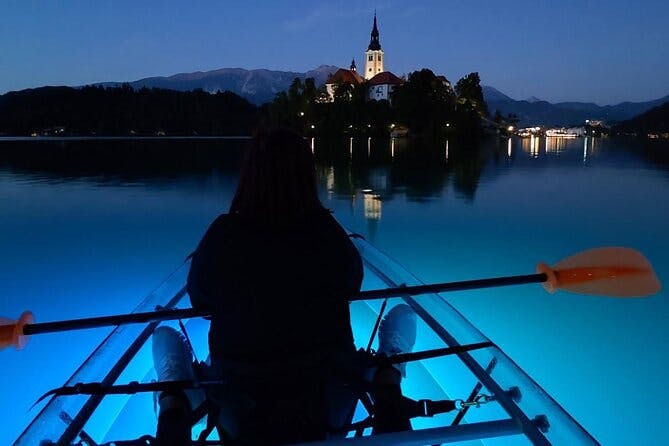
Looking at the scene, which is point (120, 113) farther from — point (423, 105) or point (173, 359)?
point (173, 359)

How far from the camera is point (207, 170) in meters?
19.0

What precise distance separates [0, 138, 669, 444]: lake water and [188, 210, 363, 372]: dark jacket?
2.16 m

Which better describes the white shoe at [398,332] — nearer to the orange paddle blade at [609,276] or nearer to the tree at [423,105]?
the orange paddle blade at [609,276]

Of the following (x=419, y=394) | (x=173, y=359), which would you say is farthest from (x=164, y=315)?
(x=419, y=394)

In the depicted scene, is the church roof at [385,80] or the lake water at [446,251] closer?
the lake water at [446,251]

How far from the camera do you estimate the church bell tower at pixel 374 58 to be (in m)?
78.2

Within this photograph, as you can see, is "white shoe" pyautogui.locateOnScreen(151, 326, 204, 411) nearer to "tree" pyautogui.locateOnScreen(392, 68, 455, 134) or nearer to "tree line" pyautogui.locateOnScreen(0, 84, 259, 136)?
"tree" pyautogui.locateOnScreen(392, 68, 455, 134)

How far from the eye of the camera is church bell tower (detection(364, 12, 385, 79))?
78.2 m

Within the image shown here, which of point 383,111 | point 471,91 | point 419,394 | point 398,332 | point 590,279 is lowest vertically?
point 419,394

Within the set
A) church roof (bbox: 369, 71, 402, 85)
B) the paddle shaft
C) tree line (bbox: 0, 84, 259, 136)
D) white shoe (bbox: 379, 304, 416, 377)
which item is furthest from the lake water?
tree line (bbox: 0, 84, 259, 136)

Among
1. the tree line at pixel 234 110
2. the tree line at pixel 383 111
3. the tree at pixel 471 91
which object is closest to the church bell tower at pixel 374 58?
the tree line at pixel 234 110

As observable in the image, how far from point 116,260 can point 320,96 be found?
168ft

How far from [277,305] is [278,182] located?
334 millimetres

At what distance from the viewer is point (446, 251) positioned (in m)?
6.79
